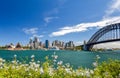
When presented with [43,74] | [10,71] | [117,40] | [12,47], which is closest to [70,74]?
[43,74]

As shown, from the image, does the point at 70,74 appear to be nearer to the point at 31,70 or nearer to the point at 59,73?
the point at 59,73

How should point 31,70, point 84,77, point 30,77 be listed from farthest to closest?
1. point 31,70
2. point 30,77
3. point 84,77

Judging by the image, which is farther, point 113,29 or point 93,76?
point 113,29

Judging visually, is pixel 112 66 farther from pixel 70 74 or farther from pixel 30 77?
pixel 30 77

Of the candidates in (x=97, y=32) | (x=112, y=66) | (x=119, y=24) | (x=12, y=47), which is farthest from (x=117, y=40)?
(x=12, y=47)

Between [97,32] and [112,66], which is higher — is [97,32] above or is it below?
above

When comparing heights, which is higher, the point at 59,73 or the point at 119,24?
the point at 119,24

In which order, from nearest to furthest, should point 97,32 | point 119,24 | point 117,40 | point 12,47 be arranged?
point 117,40 → point 119,24 → point 97,32 → point 12,47

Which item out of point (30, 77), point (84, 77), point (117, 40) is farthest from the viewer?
point (117, 40)

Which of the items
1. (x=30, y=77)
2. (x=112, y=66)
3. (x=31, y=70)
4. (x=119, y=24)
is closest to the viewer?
(x=30, y=77)
